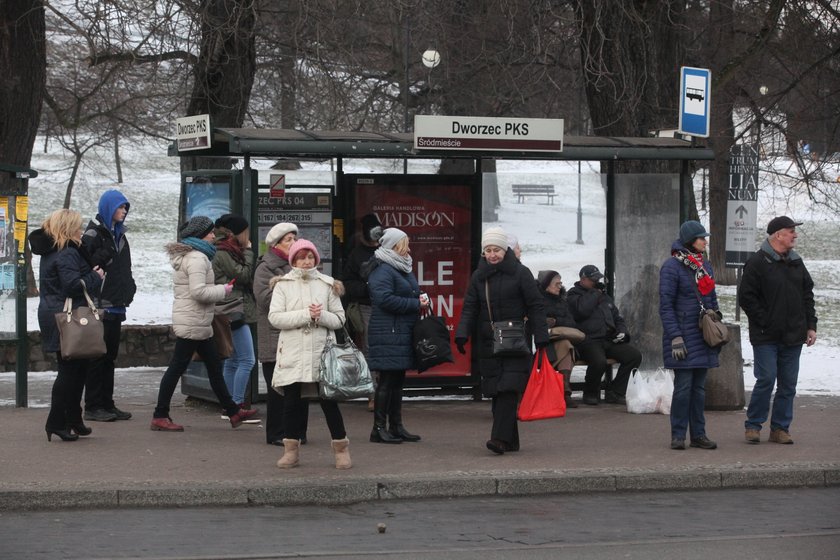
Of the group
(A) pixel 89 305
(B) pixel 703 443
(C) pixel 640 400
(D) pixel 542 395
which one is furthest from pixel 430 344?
(C) pixel 640 400

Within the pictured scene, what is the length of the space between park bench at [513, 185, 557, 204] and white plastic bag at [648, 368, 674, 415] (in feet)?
5.92

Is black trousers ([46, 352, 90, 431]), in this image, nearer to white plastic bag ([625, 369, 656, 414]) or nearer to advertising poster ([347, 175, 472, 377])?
advertising poster ([347, 175, 472, 377])

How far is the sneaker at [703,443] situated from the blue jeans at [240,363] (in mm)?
3581

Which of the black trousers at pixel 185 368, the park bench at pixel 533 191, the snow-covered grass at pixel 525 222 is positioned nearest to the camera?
the black trousers at pixel 185 368

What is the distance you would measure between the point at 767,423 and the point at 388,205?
376 cm

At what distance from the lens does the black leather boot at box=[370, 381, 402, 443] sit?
32.0ft

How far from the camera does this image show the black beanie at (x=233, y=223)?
34.6 feet

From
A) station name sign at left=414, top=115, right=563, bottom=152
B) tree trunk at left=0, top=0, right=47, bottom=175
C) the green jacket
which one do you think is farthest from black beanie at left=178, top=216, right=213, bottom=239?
tree trunk at left=0, top=0, right=47, bottom=175

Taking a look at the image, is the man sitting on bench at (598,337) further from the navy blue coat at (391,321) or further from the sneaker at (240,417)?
the sneaker at (240,417)

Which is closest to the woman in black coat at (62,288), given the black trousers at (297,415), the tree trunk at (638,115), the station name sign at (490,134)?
the black trousers at (297,415)

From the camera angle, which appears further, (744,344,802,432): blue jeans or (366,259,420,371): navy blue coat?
(744,344,802,432): blue jeans

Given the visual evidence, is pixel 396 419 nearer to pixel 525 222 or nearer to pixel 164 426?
→ pixel 164 426

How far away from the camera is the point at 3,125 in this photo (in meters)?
14.9

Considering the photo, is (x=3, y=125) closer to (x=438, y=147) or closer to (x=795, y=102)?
(x=438, y=147)
